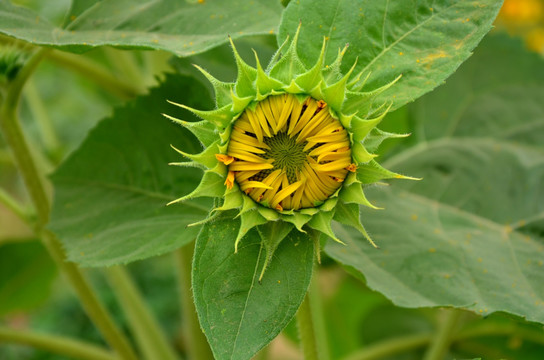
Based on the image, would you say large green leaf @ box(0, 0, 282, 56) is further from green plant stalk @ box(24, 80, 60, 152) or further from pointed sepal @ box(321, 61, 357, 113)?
green plant stalk @ box(24, 80, 60, 152)

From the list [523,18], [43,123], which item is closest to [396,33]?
[43,123]

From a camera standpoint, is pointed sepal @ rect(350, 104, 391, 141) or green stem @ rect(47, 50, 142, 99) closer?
pointed sepal @ rect(350, 104, 391, 141)

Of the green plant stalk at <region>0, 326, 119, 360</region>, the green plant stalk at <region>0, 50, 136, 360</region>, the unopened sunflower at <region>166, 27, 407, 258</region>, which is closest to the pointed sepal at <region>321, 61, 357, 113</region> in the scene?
the unopened sunflower at <region>166, 27, 407, 258</region>

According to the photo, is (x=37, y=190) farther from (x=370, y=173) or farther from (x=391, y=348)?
(x=391, y=348)

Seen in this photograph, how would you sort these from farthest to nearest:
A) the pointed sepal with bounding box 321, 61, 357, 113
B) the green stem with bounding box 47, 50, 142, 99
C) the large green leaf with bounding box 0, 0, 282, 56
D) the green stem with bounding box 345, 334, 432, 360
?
the green stem with bounding box 345, 334, 432, 360 → the green stem with bounding box 47, 50, 142, 99 → the large green leaf with bounding box 0, 0, 282, 56 → the pointed sepal with bounding box 321, 61, 357, 113

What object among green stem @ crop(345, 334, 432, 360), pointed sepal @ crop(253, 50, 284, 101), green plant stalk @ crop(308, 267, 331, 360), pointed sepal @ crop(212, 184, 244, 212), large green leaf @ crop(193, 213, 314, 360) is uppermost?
pointed sepal @ crop(253, 50, 284, 101)

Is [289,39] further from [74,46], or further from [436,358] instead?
[436,358]

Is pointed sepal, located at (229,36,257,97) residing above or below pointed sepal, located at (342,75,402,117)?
above
